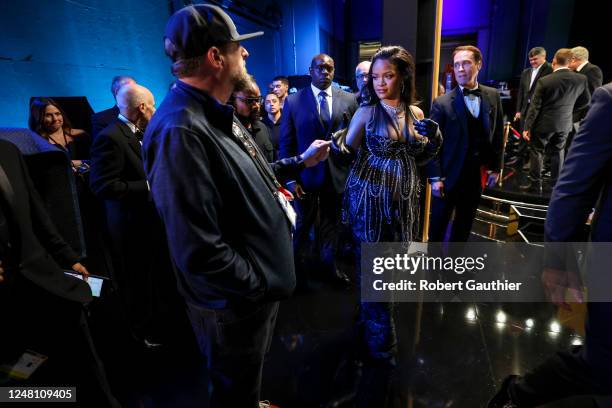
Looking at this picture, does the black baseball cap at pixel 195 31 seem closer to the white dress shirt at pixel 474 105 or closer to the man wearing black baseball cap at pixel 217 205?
the man wearing black baseball cap at pixel 217 205

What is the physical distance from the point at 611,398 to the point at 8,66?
201 inches

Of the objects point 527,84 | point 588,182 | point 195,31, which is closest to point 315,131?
point 195,31

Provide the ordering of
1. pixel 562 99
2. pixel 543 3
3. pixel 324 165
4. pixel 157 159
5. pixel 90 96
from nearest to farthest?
pixel 157 159 < pixel 324 165 < pixel 90 96 < pixel 562 99 < pixel 543 3

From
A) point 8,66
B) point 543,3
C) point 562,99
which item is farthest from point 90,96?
point 543,3

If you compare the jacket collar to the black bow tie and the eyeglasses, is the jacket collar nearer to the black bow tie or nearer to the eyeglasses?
the eyeglasses

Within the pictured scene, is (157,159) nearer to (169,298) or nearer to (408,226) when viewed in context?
(408,226)

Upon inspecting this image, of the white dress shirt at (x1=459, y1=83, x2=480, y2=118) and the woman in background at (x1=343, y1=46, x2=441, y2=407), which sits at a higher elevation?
the white dress shirt at (x1=459, y1=83, x2=480, y2=118)

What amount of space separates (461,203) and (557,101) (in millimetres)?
3310

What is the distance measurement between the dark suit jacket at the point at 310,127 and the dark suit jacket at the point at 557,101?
358cm

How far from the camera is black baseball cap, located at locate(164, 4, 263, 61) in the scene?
1.12 m

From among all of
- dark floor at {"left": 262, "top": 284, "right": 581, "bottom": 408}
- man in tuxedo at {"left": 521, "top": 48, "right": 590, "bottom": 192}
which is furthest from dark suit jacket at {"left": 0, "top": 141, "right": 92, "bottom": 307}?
man in tuxedo at {"left": 521, "top": 48, "right": 590, "bottom": 192}

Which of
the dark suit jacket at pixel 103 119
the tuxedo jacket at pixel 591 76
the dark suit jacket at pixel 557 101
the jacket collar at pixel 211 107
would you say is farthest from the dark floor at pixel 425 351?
the tuxedo jacket at pixel 591 76

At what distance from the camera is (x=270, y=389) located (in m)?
2.07

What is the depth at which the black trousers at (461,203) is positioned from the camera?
2.92 m
